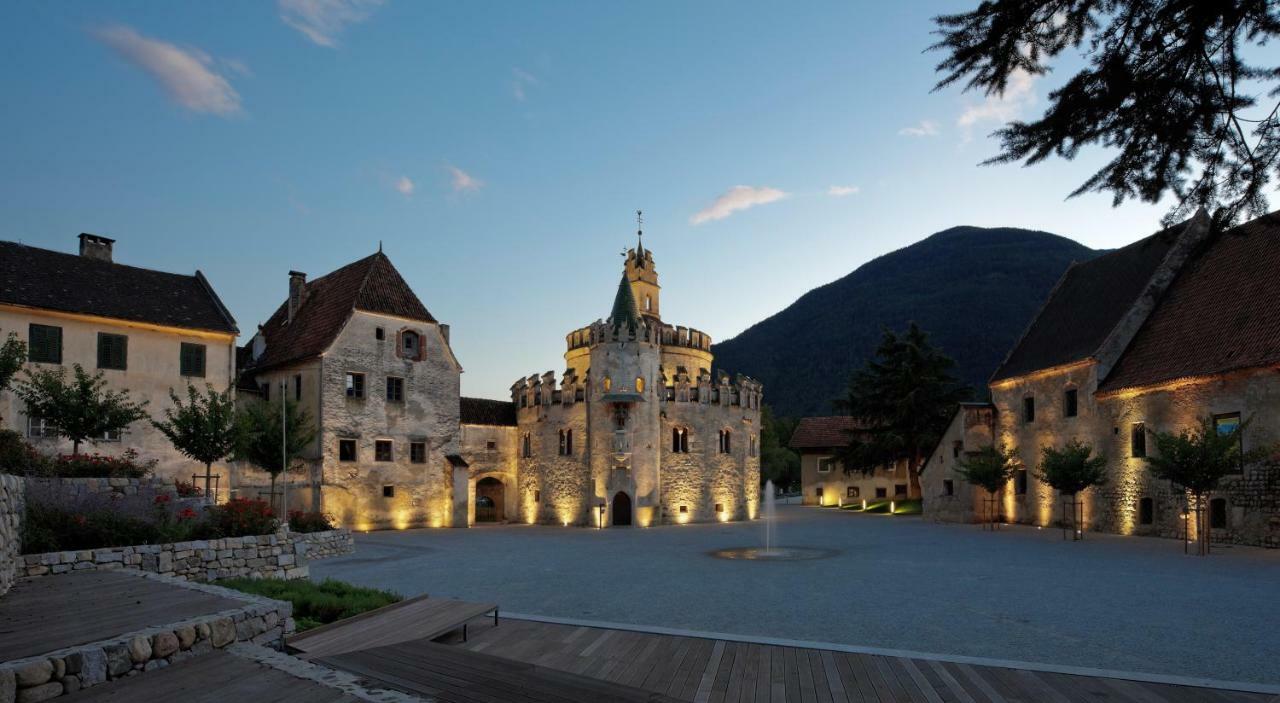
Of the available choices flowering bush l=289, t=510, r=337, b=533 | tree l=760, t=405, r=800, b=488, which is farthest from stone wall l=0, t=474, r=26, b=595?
tree l=760, t=405, r=800, b=488

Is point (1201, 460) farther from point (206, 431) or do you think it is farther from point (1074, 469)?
point (206, 431)

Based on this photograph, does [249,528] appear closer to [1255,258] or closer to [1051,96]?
[1051,96]

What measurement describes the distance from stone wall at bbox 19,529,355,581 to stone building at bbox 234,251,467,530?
19.6m

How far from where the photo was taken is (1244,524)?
82.8 ft

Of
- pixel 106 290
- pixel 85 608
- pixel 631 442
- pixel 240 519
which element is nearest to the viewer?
pixel 85 608

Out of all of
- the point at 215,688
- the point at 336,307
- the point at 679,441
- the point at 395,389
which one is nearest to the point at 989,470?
the point at 679,441

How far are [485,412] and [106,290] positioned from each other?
20.0 meters

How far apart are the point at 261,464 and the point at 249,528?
15785mm

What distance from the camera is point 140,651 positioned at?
6922 millimetres

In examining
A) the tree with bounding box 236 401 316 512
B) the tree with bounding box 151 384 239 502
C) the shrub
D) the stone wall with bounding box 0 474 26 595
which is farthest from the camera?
the tree with bounding box 236 401 316 512

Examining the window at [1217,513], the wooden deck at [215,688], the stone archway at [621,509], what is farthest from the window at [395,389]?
the window at [1217,513]

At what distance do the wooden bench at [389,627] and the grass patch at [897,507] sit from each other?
137 ft

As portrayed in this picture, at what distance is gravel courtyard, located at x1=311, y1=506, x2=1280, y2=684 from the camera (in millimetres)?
10750

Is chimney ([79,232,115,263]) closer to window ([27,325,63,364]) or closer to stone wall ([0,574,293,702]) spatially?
window ([27,325,63,364])
